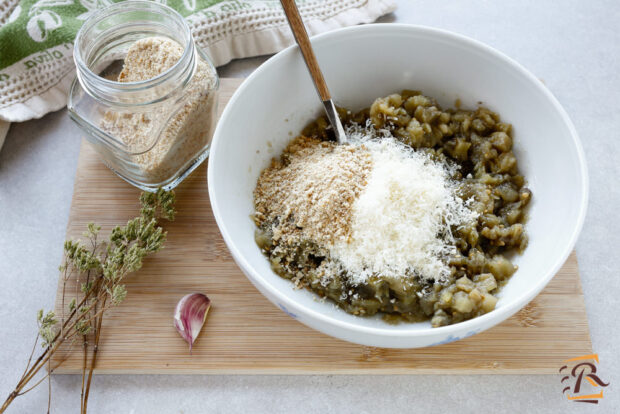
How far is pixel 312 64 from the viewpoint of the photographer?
82.4 inches

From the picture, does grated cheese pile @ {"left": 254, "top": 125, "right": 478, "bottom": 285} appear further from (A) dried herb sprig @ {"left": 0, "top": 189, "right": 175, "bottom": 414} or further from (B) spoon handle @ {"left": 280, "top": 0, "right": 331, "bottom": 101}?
(A) dried herb sprig @ {"left": 0, "top": 189, "right": 175, "bottom": 414}

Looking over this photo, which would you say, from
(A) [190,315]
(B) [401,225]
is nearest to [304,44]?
(B) [401,225]

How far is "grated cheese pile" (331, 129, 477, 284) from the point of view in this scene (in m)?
1.86

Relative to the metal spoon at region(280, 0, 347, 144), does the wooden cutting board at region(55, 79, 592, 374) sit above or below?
below

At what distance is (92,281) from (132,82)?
709mm

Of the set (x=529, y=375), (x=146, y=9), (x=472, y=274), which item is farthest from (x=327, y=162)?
(x=529, y=375)

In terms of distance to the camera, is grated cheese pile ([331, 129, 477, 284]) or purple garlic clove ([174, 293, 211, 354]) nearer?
grated cheese pile ([331, 129, 477, 284])

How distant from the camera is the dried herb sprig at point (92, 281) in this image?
1.95 meters

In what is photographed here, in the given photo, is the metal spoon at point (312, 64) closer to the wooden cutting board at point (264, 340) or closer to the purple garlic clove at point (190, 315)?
the wooden cutting board at point (264, 340)

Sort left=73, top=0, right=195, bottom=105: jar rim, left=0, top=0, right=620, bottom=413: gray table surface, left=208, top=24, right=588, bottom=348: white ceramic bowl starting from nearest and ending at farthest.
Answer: left=208, top=24, right=588, bottom=348: white ceramic bowl
left=73, top=0, right=195, bottom=105: jar rim
left=0, top=0, right=620, bottom=413: gray table surface

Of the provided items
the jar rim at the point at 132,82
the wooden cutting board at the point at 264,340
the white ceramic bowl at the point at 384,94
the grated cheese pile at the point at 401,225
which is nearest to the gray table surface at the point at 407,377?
the wooden cutting board at the point at 264,340

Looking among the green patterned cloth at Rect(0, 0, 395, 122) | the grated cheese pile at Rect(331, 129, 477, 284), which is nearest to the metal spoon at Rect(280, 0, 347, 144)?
the grated cheese pile at Rect(331, 129, 477, 284)

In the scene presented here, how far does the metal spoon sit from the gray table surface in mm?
700

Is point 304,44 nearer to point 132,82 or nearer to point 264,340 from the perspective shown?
point 132,82
